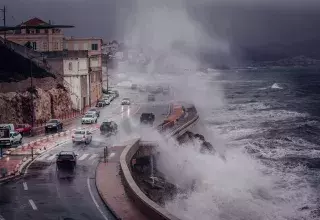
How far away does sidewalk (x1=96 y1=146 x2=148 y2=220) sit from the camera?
19.0 meters

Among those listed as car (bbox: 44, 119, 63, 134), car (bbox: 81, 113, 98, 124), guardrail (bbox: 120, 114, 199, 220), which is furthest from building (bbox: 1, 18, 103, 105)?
guardrail (bbox: 120, 114, 199, 220)

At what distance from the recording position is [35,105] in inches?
1802

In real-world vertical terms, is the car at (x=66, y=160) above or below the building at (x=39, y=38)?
below

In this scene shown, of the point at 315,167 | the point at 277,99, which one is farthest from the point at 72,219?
the point at 277,99

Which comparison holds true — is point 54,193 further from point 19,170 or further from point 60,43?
point 60,43

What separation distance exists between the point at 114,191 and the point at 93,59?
47645 millimetres

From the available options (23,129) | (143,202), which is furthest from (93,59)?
(143,202)

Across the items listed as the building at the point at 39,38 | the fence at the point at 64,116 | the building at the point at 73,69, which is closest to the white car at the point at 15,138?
the fence at the point at 64,116

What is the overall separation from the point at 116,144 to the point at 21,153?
6.04 meters

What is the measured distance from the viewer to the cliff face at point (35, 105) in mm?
42719

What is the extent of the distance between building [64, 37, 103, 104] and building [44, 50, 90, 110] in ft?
17.6

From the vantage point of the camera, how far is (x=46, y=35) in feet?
245

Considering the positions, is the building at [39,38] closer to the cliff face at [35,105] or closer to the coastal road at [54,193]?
the cliff face at [35,105]

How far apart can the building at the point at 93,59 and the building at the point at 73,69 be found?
5363 mm
